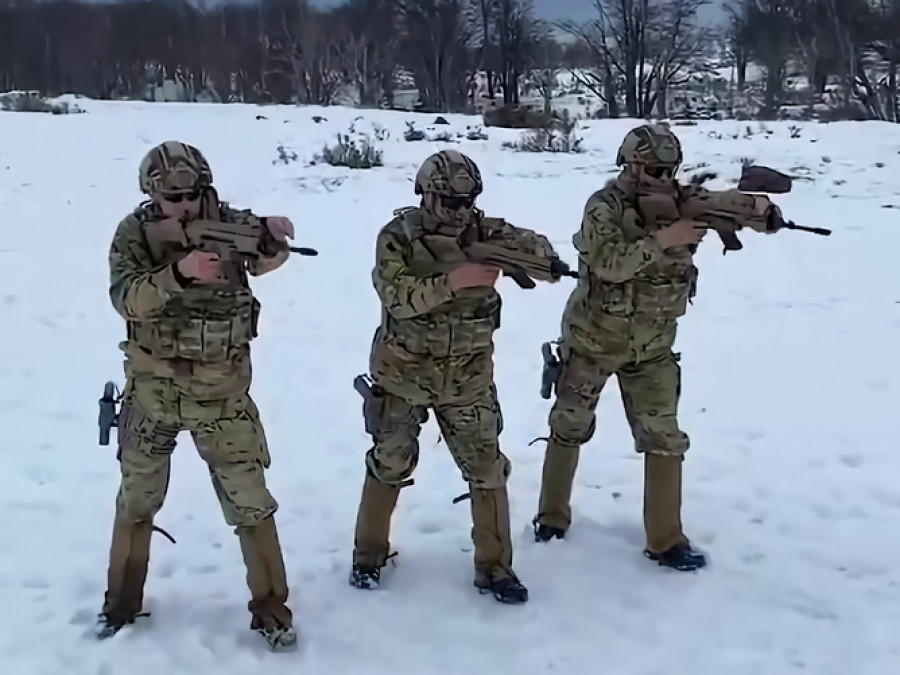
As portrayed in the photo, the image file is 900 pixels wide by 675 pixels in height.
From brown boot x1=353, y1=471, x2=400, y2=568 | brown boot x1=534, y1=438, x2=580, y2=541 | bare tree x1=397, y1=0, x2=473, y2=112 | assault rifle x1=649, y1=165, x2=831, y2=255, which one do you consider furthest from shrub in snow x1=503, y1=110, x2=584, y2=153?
bare tree x1=397, y1=0, x2=473, y2=112

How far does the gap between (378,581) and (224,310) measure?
4.18 ft

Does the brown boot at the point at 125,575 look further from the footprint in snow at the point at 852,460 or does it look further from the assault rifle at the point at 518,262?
the footprint in snow at the point at 852,460

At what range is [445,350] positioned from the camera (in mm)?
3410

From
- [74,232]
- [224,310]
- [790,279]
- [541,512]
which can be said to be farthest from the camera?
[74,232]

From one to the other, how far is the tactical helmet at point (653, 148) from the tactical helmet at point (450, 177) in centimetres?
61

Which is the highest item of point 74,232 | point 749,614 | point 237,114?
point 237,114

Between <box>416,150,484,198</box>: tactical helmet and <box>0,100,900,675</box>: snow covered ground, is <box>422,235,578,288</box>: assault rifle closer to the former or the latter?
<box>416,150,484,198</box>: tactical helmet

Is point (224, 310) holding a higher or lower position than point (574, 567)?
higher

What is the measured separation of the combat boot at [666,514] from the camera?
391cm

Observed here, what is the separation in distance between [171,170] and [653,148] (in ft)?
5.37

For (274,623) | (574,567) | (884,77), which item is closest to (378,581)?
(274,623)

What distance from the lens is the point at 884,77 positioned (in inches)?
953

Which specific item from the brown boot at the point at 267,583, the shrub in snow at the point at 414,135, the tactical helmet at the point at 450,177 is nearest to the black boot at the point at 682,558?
the brown boot at the point at 267,583

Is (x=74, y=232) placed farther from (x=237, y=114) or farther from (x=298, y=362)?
(x=237, y=114)
